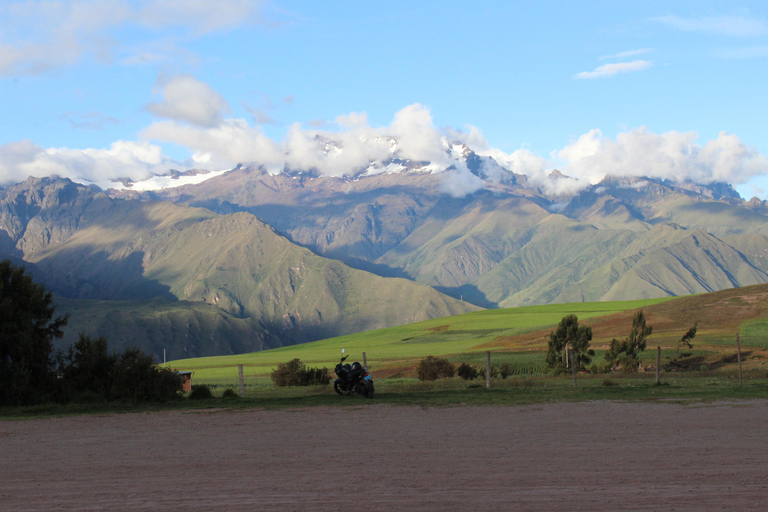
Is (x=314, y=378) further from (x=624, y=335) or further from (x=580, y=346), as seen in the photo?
(x=624, y=335)

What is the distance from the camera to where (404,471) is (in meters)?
12.8

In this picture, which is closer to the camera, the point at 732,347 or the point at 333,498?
the point at 333,498

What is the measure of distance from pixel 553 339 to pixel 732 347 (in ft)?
60.0

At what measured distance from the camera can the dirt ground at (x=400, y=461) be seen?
10.8 metres

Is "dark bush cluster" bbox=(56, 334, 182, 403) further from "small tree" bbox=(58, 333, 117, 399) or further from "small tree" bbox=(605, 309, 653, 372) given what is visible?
"small tree" bbox=(605, 309, 653, 372)

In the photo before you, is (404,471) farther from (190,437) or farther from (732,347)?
(732,347)

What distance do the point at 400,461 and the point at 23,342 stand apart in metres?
18.3

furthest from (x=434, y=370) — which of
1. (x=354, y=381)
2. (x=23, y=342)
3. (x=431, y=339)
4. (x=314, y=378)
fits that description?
(x=431, y=339)

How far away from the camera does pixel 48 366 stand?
26.7 meters

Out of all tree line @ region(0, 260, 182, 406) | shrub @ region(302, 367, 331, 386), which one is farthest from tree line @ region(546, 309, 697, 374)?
tree line @ region(0, 260, 182, 406)

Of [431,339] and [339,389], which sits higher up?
[339,389]

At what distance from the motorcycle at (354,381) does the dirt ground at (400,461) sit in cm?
456

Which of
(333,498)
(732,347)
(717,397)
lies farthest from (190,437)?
(732,347)

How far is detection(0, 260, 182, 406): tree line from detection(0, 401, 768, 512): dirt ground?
472 cm
